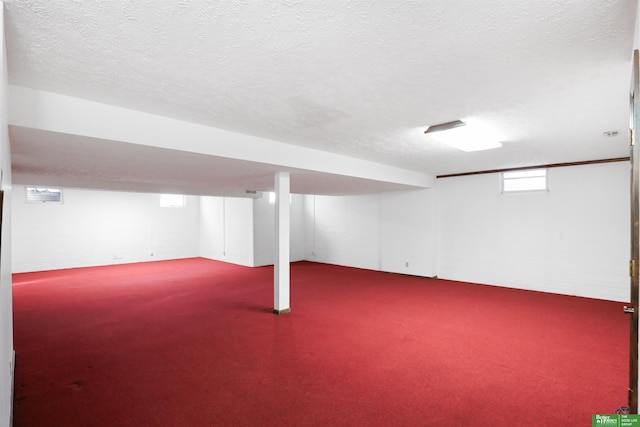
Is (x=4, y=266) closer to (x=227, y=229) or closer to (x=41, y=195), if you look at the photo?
(x=227, y=229)

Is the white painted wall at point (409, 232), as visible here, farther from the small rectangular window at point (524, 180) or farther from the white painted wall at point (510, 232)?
the small rectangular window at point (524, 180)

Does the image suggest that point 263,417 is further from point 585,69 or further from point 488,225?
point 488,225

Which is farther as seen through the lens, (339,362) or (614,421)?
(339,362)

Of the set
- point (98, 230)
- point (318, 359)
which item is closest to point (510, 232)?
point (318, 359)

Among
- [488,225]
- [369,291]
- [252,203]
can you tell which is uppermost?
[252,203]

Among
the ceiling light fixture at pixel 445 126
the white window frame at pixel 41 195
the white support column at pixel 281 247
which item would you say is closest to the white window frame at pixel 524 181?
the ceiling light fixture at pixel 445 126

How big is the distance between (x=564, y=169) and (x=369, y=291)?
169 inches

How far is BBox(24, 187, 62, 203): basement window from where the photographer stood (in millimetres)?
8375

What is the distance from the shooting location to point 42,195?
337 inches

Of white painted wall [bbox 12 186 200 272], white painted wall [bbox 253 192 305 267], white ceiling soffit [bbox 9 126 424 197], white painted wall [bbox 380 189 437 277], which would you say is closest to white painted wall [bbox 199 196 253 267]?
white painted wall [bbox 253 192 305 267]

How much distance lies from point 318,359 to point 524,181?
5.59 m

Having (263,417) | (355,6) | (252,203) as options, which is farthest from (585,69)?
(252,203)

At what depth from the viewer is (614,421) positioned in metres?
1.93

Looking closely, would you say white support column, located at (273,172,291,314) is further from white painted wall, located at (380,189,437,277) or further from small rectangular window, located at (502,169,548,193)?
small rectangular window, located at (502,169,548,193)
